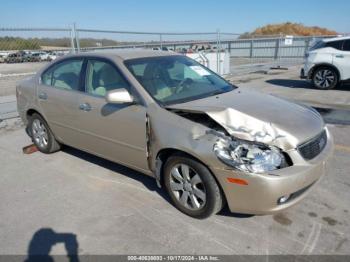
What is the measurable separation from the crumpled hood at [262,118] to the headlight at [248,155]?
6 centimetres

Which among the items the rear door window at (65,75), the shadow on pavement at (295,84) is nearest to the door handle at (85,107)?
the rear door window at (65,75)

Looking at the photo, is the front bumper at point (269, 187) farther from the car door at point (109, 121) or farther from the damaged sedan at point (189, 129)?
the car door at point (109, 121)

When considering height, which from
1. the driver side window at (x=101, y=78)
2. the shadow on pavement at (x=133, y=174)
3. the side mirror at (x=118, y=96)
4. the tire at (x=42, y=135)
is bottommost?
the shadow on pavement at (x=133, y=174)

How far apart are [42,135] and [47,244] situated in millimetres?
2587

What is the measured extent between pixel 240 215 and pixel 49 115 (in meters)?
3.11

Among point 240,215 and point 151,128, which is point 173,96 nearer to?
point 151,128

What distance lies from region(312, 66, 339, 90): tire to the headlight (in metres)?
8.38

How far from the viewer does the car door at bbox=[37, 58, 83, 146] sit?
4.30m

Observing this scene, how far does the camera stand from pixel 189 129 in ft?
9.91

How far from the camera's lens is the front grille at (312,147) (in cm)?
288

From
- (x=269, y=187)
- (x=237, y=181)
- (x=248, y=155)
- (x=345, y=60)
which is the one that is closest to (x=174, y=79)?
(x=248, y=155)

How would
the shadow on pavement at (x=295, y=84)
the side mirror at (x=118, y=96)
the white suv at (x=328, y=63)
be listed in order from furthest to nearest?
1. the shadow on pavement at (x=295, y=84)
2. the white suv at (x=328, y=63)
3. the side mirror at (x=118, y=96)

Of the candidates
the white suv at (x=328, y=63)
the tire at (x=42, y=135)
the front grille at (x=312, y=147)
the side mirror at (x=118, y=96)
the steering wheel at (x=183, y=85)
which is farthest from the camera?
the white suv at (x=328, y=63)

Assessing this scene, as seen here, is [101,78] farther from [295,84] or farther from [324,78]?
[295,84]
